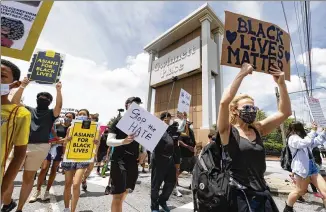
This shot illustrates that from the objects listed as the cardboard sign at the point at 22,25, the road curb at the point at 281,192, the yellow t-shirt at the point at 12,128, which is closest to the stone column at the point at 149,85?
the road curb at the point at 281,192

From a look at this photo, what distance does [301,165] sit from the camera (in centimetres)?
428

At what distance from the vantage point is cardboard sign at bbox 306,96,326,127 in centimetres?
501

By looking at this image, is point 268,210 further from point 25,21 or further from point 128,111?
point 25,21

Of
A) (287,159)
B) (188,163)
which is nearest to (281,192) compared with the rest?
(287,159)

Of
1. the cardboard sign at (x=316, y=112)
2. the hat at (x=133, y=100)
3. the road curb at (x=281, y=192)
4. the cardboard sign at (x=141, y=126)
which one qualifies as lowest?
the road curb at (x=281, y=192)

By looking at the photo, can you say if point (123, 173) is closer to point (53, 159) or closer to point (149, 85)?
point (53, 159)

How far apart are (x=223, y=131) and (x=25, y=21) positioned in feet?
6.90

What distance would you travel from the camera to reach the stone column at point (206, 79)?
16.4 metres

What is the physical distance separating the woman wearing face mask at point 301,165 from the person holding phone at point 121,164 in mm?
2947

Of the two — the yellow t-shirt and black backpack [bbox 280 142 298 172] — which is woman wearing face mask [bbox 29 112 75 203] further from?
black backpack [bbox 280 142 298 172]

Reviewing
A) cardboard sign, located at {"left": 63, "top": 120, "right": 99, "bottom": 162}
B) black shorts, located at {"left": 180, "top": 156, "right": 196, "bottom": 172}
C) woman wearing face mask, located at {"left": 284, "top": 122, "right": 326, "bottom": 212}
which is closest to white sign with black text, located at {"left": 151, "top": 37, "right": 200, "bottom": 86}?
black shorts, located at {"left": 180, "top": 156, "right": 196, "bottom": 172}

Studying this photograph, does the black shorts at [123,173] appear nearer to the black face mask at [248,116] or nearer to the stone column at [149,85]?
the black face mask at [248,116]

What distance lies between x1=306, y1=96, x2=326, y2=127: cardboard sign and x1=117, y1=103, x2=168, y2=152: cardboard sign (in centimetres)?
381

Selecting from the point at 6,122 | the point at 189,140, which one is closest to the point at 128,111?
the point at 6,122
